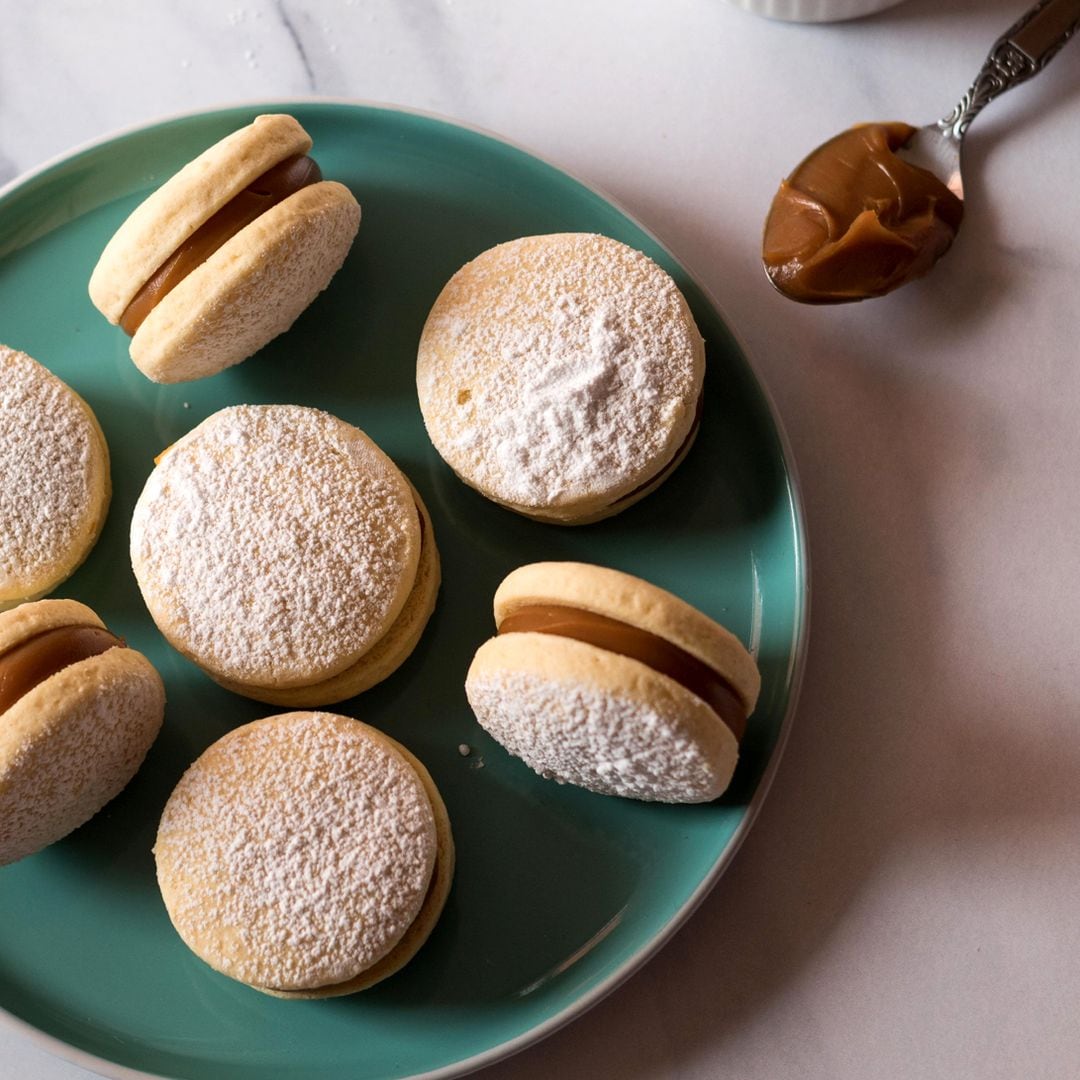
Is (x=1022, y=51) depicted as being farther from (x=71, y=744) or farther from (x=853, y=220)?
(x=71, y=744)

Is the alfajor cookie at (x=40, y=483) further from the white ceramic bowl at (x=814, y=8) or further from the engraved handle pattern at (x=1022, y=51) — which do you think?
the engraved handle pattern at (x=1022, y=51)

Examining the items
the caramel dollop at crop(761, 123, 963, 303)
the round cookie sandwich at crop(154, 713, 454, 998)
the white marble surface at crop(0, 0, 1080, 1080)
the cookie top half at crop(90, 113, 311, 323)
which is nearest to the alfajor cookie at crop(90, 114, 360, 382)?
the cookie top half at crop(90, 113, 311, 323)

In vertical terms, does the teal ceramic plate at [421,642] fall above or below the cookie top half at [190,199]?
below

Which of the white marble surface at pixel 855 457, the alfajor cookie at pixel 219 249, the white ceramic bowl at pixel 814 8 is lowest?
the white marble surface at pixel 855 457

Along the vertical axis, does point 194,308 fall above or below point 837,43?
above

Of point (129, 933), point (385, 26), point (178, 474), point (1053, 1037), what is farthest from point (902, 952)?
point (385, 26)

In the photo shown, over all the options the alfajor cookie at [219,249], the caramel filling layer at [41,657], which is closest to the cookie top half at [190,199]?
the alfajor cookie at [219,249]

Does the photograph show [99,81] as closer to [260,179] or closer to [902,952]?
[260,179]

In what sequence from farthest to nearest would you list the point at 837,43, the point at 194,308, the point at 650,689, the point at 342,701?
the point at 837,43 < the point at 342,701 < the point at 194,308 < the point at 650,689
